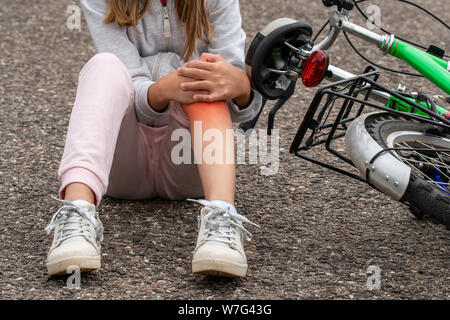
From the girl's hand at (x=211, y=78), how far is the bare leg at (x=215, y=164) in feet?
0.09

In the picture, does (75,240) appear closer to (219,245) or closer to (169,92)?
(219,245)

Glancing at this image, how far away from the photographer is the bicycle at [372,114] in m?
1.83

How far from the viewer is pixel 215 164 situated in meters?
1.99

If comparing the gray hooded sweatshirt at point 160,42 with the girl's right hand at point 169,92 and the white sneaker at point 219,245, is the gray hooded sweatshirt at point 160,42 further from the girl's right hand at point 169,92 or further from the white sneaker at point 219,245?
the white sneaker at point 219,245

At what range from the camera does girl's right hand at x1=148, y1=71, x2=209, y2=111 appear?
80.4 inches

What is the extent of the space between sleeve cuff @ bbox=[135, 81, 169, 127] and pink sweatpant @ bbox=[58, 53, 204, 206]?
0.02 metres

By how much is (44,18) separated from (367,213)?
9.11ft

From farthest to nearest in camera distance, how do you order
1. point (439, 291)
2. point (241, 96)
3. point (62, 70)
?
point (62, 70) → point (241, 96) → point (439, 291)

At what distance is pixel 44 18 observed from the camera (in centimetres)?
455

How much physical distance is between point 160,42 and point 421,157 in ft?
2.74

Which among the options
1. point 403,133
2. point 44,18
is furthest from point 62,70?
point 403,133

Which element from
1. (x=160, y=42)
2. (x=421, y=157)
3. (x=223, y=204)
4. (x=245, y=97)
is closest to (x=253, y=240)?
(x=223, y=204)

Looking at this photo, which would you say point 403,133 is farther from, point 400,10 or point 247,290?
point 400,10

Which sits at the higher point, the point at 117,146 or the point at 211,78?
the point at 211,78
